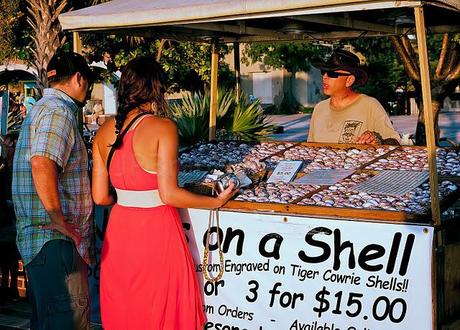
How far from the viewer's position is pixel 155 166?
399 centimetres

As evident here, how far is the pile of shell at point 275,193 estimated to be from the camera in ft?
15.1

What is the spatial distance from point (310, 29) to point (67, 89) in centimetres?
280

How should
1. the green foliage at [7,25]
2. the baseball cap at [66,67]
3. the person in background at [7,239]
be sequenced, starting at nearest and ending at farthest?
the baseball cap at [66,67] → the person in background at [7,239] → the green foliage at [7,25]

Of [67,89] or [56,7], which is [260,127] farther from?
[56,7]

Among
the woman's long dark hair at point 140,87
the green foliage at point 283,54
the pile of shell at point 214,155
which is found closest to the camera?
the woman's long dark hair at point 140,87

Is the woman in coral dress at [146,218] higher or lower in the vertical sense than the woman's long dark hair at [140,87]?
lower

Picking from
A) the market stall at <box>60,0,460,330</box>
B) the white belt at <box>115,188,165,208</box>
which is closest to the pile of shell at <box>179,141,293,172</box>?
the market stall at <box>60,0,460,330</box>

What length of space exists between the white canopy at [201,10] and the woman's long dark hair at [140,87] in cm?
68

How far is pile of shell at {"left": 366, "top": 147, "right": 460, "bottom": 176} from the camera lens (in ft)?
15.9

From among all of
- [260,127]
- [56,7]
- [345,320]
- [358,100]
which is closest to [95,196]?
[345,320]

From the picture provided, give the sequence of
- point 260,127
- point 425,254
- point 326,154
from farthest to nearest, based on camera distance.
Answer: point 260,127
point 326,154
point 425,254

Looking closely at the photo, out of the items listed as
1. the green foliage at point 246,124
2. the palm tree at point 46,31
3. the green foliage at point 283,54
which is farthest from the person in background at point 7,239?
the green foliage at point 283,54

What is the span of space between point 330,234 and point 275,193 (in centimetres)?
60

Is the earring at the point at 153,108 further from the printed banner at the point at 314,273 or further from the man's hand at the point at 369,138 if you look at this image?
the man's hand at the point at 369,138
